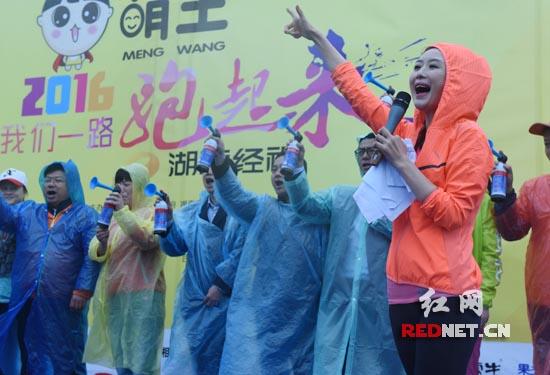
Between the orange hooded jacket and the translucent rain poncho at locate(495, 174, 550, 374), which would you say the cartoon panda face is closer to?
the translucent rain poncho at locate(495, 174, 550, 374)

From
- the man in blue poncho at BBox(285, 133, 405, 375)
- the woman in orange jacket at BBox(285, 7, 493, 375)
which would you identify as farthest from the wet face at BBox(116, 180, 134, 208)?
the woman in orange jacket at BBox(285, 7, 493, 375)

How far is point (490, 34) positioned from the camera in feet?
11.6

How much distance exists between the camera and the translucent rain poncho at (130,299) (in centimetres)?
384

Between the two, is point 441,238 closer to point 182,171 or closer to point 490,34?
point 490,34

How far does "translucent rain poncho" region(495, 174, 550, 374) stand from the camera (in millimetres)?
2975

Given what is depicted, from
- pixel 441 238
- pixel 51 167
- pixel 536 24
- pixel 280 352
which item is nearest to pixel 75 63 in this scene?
pixel 51 167

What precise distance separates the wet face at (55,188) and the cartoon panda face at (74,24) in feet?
3.04

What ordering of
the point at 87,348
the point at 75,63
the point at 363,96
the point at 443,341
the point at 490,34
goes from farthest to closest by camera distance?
the point at 75,63 < the point at 87,348 < the point at 490,34 < the point at 363,96 < the point at 443,341

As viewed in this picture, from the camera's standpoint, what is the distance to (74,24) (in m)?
4.84

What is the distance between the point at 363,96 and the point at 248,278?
61.2 inches

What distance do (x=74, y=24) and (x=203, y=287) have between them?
2.09 m

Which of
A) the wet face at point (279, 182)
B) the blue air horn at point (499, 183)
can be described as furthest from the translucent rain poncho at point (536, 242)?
the wet face at point (279, 182)

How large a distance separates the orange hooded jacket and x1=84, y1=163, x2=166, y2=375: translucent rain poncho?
2156 millimetres

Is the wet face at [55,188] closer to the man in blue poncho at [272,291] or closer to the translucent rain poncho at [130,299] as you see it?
the translucent rain poncho at [130,299]
